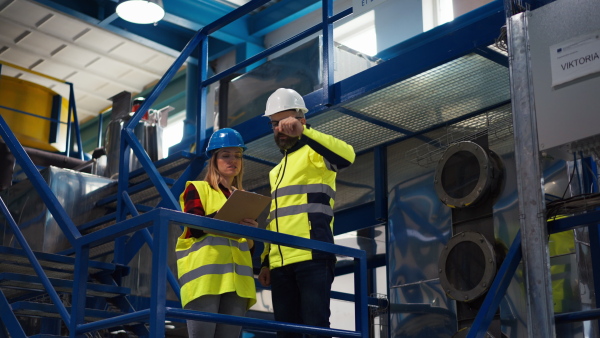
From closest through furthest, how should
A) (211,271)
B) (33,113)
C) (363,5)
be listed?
(211,271) → (363,5) → (33,113)

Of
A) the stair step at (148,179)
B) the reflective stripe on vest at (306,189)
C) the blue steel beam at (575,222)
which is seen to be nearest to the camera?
the blue steel beam at (575,222)

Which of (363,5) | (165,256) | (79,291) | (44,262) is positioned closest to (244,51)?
(363,5)

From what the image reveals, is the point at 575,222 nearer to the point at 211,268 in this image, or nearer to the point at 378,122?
the point at 211,268

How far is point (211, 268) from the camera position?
15.6 feet

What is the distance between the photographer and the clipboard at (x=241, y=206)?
4715mm

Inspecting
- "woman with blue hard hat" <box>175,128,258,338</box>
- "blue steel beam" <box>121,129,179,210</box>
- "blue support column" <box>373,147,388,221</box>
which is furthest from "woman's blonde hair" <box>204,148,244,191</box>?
"blue support column" <box>373,147,388,221</box>

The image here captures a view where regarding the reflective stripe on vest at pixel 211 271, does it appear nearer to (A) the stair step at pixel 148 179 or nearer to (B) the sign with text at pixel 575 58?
(B) the sign with text at pixel 575 58

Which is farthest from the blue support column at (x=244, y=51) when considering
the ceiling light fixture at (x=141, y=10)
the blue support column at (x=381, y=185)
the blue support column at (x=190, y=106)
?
the blue support column at (x=381, y=185)

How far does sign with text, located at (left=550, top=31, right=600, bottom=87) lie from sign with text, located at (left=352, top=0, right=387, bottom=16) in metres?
2.06

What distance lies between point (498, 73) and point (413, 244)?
209 cm

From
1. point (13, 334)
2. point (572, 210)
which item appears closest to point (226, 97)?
point (13, 334)

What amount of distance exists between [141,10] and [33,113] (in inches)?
120

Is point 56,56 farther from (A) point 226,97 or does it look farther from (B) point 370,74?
(B) point 370,74

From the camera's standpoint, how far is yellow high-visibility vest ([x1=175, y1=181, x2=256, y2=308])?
15.6ft
